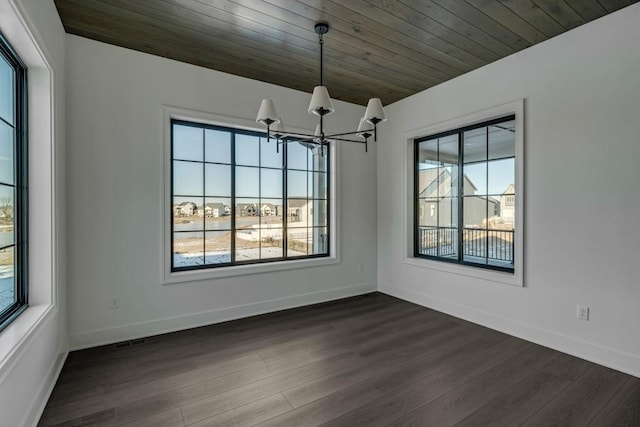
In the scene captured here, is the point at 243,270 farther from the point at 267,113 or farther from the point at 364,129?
the point at 364,129

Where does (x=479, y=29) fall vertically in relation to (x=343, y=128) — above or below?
above

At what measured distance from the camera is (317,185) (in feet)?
15.1

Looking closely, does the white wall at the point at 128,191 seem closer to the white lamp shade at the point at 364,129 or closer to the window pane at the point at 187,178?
the window pane at the point at 187,178

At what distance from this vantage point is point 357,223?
480cm

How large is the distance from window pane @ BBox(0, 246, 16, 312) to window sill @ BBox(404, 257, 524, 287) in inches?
161

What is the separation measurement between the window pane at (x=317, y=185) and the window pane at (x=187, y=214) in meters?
1.55

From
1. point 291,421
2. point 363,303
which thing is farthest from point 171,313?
point 363,303

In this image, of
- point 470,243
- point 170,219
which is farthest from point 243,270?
point 470,243

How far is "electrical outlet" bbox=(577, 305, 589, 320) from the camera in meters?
2.79

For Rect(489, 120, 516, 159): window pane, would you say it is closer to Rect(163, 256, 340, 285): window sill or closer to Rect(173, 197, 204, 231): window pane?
Rect(163, 256, 340, 285): window sill

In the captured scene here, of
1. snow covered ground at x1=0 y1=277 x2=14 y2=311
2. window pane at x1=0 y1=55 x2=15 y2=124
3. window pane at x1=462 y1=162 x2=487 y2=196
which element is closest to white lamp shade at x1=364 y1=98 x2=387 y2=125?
window pane at x1=462 y1=162 x2=487 y2=196

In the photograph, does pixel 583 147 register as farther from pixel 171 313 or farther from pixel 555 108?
pixel 171 313

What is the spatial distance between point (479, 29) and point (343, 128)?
219 centimetres

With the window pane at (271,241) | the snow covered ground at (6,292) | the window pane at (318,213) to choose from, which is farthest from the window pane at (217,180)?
the snow covered ground at (6,292)
